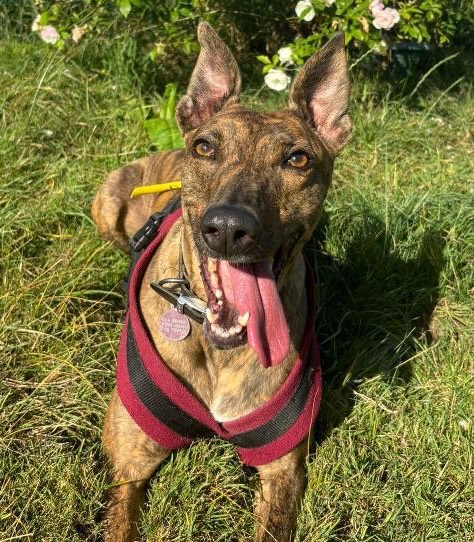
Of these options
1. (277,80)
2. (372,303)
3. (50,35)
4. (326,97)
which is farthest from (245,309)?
(50,35)

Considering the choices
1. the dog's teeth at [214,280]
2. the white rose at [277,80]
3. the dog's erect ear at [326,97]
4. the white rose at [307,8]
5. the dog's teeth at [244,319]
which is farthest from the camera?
the white rose at [277,80]

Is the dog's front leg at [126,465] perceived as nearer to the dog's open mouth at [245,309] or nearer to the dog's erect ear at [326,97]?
the dog's open mouth at [245,309]

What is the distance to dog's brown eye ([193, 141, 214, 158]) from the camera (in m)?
3.07

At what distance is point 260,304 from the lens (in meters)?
2.86

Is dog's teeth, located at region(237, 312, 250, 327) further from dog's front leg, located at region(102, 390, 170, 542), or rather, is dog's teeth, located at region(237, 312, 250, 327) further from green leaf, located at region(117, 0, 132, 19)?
green leaf, located at region(117, 0, 132, 19)

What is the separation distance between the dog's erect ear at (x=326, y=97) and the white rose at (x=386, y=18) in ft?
5.34

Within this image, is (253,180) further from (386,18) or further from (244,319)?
(386,18)

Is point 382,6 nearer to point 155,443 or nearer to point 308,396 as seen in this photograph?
point 308,396

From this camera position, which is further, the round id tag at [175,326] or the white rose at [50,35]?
the white rose at [50,35]

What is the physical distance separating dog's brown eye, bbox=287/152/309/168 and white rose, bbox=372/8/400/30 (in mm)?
2158

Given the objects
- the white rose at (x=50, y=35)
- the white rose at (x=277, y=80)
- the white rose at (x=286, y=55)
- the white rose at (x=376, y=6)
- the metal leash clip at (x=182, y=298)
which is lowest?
the white rose at (x=277, y=80)

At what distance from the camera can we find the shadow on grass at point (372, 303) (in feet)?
13.2

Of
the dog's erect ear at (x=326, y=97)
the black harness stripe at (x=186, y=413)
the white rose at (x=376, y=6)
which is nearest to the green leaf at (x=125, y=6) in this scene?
the white rose at (x=376, y=6)

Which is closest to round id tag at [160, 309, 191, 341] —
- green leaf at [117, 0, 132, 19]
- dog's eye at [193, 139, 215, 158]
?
dog's eye at [193, 139, 215, 158]
